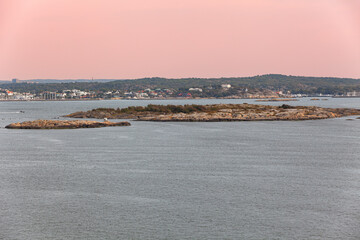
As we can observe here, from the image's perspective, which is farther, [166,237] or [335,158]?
[335,158]

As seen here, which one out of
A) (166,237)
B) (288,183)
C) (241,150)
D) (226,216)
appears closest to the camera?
(166,237)

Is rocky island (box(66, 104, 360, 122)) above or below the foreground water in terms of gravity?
above

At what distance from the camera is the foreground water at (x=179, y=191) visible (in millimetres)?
21438

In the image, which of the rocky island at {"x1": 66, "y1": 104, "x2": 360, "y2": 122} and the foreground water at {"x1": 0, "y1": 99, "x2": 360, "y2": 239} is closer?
the foreground water at {"x1": 0, "y1": 99, "x2": 360, "y2": 239}

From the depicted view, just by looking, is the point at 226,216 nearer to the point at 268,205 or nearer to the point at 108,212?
the point at 268,205

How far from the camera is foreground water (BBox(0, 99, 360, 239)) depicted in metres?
21.4

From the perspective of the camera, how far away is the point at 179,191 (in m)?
28.8

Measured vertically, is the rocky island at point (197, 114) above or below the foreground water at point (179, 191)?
above

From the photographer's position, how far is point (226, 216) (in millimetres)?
23328

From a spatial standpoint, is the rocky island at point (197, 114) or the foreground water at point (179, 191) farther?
the rocky island at point (197, 114)

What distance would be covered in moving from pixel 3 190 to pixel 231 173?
1621 centimetres

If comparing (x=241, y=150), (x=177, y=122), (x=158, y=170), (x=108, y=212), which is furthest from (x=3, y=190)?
(x=177, y=122)

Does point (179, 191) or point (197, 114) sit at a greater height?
point (197, 114)

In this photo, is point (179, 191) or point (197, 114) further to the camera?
point (197, 114)
